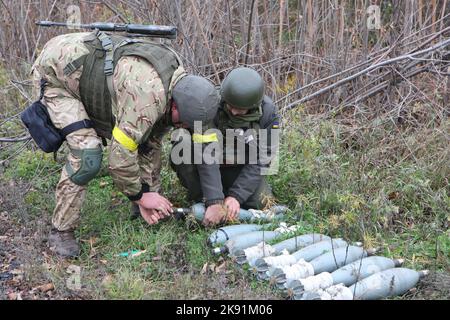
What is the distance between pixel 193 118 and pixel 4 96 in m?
3.43

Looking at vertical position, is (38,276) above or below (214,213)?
below

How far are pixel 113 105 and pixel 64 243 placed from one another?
101 centimetres

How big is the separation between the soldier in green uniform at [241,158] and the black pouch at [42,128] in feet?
3.21

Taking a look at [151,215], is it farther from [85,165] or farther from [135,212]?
[85,165]

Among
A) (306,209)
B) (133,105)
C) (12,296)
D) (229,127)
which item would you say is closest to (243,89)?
(229,127)

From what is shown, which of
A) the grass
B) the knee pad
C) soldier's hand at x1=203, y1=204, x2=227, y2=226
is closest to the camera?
the grass

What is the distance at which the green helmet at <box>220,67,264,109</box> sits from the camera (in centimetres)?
425

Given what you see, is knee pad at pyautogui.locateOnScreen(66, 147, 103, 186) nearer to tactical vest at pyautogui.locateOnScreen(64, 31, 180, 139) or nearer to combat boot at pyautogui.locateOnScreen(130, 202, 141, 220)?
tactical vest at pyautogui.locateOnScreen(64, 31, 180, 139)

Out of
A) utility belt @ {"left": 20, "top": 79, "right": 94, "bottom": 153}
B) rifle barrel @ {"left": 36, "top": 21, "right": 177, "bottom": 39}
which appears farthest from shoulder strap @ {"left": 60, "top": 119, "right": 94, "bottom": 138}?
rifle barrel @ {"left": 36, "top": 21, "right": 177, "bottom": 39}

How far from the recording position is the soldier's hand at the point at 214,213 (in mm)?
4383

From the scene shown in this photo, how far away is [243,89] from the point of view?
425cm

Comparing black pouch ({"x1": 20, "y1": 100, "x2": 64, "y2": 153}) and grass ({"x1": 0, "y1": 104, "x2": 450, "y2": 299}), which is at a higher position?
black pouch ({"x1": 20, "y1": 100, "x2": 64, "y2": 153})
